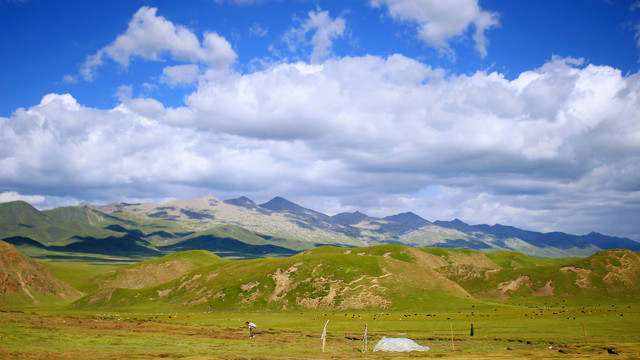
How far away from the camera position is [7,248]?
174750mm

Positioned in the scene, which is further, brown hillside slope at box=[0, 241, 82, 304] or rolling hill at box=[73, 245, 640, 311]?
brown hillside slope at box=[0, 241, 82, 304]

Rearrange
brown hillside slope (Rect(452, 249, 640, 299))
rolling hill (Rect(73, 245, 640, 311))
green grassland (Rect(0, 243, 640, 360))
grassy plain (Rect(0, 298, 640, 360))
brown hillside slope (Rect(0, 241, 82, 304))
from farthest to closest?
brown hillside slope (Rect(452, 249, 640, 299))
brown hillside slope (Rect(0, 241, 82, 304))
rolling hill (Rect(73, 245, 640, 311))
green grassland (Rect(0, 243, 640, 360))
grassy plain (Rect(0, 298, 640, 360))

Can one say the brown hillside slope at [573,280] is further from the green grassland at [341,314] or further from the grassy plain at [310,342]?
the grassy plain at [310,342]

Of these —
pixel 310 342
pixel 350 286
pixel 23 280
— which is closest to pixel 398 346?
pixel 310 342

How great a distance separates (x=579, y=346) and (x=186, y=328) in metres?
63.4

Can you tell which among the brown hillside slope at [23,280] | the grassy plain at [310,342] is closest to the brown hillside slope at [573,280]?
the grassy plain at [310,342]

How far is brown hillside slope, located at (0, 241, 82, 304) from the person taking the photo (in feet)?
536

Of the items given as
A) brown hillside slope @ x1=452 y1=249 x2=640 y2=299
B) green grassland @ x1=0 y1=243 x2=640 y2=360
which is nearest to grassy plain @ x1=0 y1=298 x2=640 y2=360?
green grassland @ x1=0 y1=243 x2=640 y2=360

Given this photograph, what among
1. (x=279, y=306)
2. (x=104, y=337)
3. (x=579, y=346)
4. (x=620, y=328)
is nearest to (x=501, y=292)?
(x=279, y=306)

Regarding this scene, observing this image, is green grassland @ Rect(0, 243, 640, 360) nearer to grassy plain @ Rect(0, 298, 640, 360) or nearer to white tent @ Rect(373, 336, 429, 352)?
grassy plain @ Rect(0, 298, 640, 360)

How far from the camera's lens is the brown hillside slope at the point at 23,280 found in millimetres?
163413

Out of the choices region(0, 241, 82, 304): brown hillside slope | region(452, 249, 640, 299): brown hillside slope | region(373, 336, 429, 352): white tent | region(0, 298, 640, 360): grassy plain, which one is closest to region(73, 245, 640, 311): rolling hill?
region(452, 249, 640, 299): brown hillside slope

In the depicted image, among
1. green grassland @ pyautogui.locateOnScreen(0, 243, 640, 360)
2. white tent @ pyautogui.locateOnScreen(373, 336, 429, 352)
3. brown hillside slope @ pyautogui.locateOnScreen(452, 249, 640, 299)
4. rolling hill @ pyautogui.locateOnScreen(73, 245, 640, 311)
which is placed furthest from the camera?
brown hillside slope @ pyautogui.locateOnScreen(452, 249, 640, 299)

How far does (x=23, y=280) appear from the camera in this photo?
17225 centimetres
